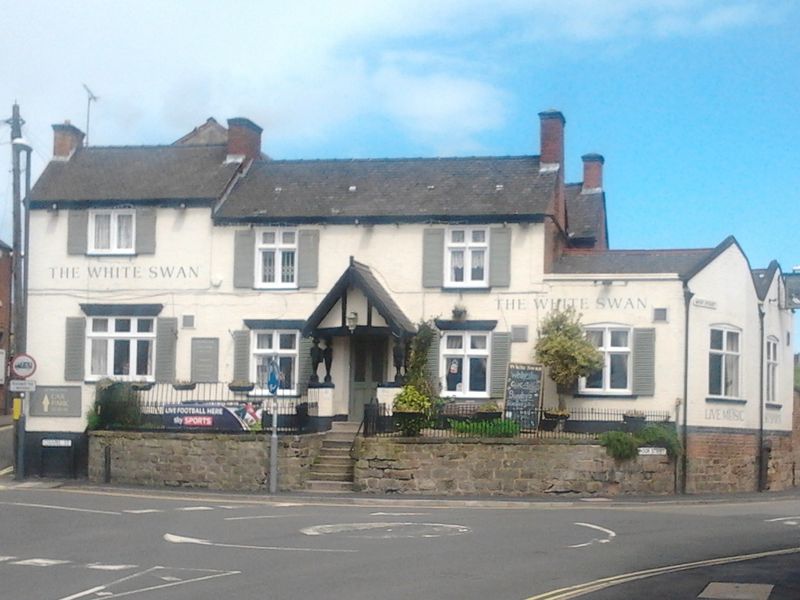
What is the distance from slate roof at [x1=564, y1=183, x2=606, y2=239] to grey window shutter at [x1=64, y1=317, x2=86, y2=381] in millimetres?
15587

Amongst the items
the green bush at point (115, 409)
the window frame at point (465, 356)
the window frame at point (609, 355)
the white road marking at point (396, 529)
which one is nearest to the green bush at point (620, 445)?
the window frame at point (609, 355)

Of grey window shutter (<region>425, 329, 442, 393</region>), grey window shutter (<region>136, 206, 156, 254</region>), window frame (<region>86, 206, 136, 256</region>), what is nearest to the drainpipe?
grey window shutter (<region>425, 329, 442, 393</region>)

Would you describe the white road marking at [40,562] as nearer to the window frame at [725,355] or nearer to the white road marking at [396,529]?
the white road marking at [396,529]

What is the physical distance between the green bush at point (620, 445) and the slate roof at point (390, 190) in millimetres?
6764

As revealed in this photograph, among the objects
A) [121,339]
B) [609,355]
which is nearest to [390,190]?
[609,355]

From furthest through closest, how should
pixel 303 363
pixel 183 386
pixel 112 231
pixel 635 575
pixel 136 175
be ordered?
pixel 136 175
pixel 112 231
pixel 303 363
pixel 183 386
pixel 635 575

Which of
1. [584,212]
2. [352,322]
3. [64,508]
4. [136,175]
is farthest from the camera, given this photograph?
[584,212]

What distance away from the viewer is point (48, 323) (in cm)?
3528

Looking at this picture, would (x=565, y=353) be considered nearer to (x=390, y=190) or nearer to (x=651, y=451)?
(x=651, y=451)

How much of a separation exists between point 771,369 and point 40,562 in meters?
25.0

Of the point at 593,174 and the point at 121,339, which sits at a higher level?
the point at 593,174

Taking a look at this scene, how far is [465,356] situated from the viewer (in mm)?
33125

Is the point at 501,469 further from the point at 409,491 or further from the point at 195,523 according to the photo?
the point at 195,523

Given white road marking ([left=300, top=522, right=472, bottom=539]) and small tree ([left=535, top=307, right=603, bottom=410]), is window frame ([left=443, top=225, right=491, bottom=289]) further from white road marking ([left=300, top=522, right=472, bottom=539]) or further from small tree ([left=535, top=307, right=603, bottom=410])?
white road marking ([left=300, top=522, right=472, bottom=539])
